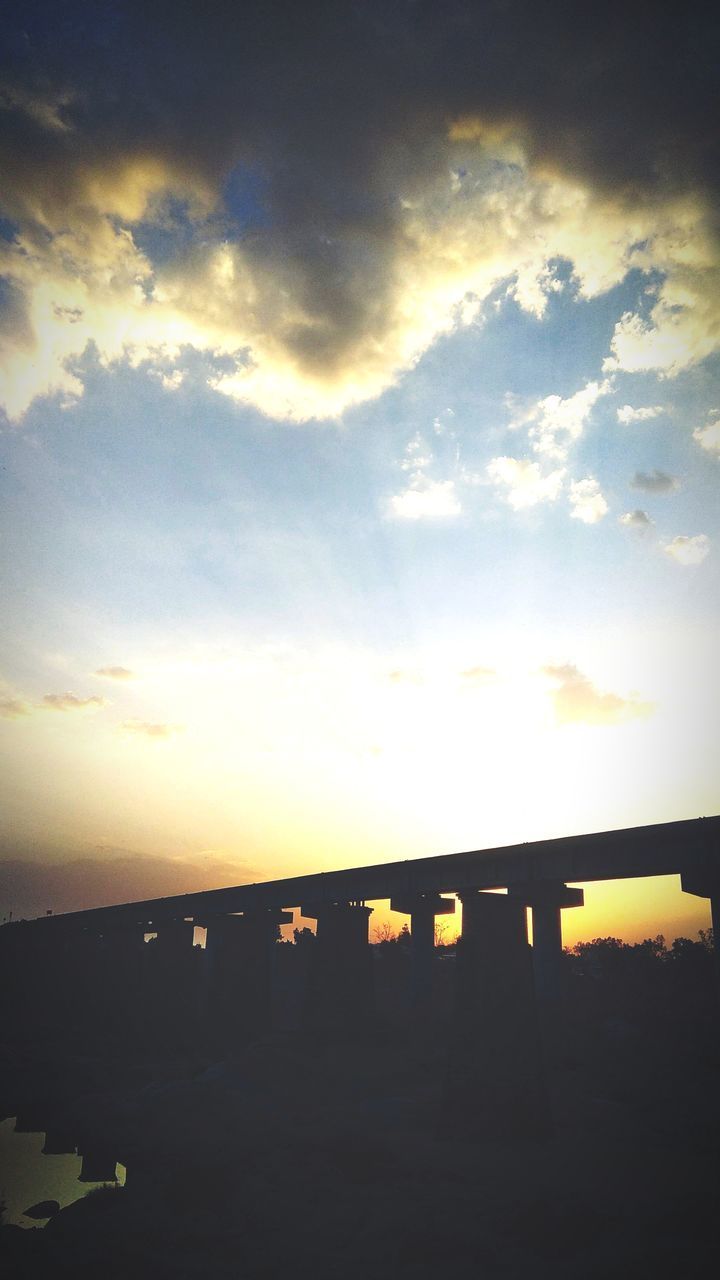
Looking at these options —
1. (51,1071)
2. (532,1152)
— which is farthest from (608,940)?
(532,1152)

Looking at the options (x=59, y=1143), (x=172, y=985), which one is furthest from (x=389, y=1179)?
(x=172, y=985)

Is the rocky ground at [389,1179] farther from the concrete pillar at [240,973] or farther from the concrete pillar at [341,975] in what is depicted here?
the concrete pillar at [240,973]

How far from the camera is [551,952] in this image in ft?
134

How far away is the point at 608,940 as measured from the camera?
96.6 meters

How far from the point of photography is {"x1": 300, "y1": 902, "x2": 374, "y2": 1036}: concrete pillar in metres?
38.1

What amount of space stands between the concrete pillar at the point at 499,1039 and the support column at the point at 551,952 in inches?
491

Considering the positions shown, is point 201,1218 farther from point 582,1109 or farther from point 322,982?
point 322,982

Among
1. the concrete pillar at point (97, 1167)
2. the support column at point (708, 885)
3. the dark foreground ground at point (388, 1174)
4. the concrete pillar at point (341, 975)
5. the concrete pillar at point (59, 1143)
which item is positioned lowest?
the concrete pillar at point (59, 1143)

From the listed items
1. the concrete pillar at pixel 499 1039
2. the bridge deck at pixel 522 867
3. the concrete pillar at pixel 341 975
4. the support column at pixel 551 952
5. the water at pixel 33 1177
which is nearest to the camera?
the water at pixel 33 1177

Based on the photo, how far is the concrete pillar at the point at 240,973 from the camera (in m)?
47.1

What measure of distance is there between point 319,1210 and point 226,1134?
8645 mm

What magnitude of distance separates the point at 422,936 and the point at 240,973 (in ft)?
50.0

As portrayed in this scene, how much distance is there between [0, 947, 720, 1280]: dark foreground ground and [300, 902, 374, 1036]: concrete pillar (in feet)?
10.0

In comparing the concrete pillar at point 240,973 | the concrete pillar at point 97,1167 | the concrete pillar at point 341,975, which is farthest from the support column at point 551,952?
the concrete pillar at point 97,1167
